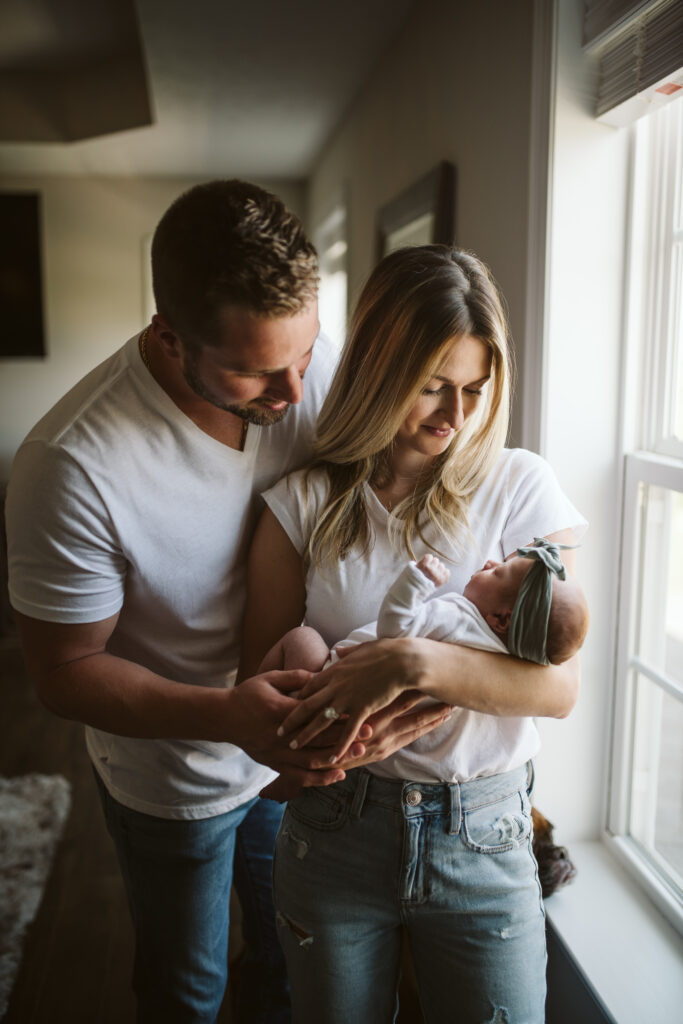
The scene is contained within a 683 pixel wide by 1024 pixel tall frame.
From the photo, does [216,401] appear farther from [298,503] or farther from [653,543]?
[653,543]

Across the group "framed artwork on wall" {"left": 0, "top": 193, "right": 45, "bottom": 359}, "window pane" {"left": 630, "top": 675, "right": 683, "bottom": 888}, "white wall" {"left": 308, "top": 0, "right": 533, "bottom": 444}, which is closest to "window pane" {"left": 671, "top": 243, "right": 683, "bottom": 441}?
"white wall" {"left": 308, "top": 0, "right": 533, "bottom": 444}

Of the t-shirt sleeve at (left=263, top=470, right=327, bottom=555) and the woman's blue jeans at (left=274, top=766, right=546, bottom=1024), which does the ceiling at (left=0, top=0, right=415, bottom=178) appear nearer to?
the t-shirt sleeve at (left=263, top=470, right=327, bottom=555)

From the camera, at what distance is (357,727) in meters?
1.08

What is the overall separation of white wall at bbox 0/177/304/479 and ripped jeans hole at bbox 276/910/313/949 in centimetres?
540

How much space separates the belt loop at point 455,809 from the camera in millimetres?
1144

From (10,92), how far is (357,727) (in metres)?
5.41

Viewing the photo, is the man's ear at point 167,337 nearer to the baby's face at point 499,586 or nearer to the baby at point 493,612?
the baby at point 493,612

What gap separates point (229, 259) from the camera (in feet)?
3.54

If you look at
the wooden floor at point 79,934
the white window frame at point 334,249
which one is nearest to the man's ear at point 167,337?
the wooden floor at point 79,934

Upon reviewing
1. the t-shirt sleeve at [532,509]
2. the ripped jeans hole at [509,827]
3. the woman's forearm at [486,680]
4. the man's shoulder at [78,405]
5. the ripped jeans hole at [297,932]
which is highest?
the man's shoulder at [78,405]

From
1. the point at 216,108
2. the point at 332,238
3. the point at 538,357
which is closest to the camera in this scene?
the point at 538,357

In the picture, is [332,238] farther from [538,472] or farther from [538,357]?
[538,472]

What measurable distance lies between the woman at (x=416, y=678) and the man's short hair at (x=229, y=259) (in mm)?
211

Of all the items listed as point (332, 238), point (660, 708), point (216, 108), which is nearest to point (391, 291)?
point (660, 708)
